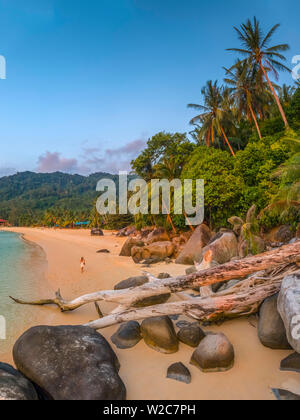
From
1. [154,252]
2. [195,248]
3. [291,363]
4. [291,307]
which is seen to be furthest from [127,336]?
[154,252]

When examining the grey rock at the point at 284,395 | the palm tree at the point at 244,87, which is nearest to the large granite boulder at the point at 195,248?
the grey rock at the point at 284,395

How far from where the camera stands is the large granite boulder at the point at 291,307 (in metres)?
3.54

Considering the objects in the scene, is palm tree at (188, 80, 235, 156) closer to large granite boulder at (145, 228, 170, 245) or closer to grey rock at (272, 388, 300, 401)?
large granite boulder at (145, 228, 170, 245)

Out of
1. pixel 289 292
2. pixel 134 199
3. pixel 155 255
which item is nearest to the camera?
pixel 289 292

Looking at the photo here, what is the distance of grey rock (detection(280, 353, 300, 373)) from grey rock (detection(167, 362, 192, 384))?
1.59 m

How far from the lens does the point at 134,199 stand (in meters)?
26.7

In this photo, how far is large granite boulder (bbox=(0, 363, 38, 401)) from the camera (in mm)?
2906

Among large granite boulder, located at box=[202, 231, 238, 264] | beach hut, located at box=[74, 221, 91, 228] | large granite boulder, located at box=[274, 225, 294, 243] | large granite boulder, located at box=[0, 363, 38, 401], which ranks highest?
large granite boulder, located at box=[274, 225, 294, 243]

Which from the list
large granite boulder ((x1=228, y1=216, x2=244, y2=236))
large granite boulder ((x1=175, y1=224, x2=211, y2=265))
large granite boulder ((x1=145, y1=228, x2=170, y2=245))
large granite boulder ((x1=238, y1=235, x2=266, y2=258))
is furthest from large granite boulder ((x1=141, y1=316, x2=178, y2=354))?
large granite boulder ((x1=145, y1=228, x2=170, y2=245))

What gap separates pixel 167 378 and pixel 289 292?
2625 millimetres

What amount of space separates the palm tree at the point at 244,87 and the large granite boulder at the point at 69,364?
2401cm

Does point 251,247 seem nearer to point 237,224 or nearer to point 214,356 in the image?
point 237,224
